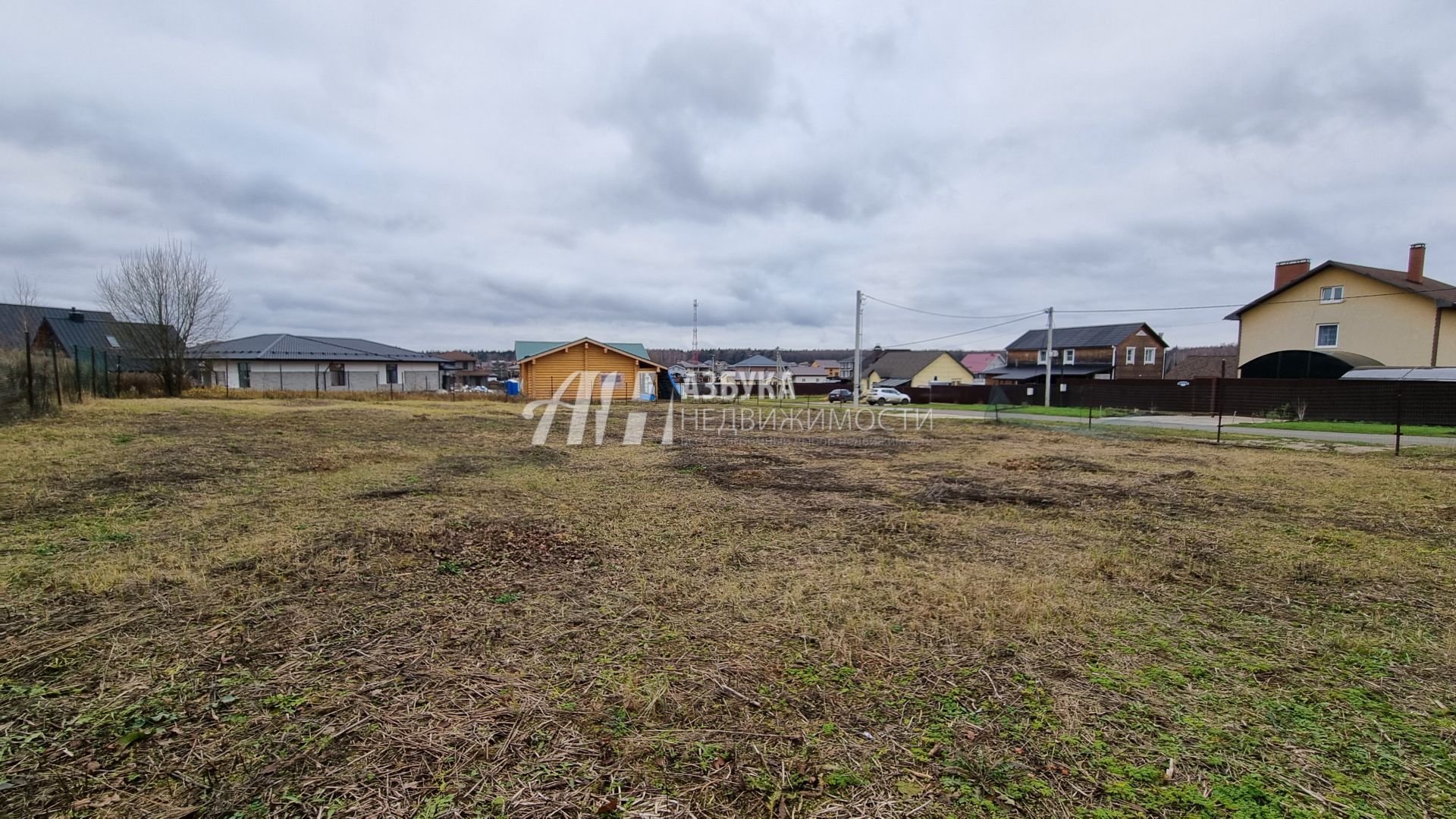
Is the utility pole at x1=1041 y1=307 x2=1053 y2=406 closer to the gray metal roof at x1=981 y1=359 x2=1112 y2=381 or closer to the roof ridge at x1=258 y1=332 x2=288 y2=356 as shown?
the gray metal roof at x1=981 y1=359 x2=1112 y2=381

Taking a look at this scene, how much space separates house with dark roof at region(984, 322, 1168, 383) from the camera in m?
46.0

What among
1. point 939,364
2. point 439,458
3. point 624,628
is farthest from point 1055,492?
point 939,364

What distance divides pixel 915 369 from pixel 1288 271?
35159 mm

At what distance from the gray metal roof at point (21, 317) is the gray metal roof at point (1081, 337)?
207 feet

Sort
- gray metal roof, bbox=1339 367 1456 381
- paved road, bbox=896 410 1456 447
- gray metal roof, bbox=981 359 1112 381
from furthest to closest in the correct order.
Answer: gray metal roof, bbox=981 359 1112 381 → gray metal roof, bbox=1339 367 1456 381 → paved road, bbox=896 410 1456 447

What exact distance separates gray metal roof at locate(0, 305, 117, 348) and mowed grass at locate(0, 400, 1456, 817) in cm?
4090

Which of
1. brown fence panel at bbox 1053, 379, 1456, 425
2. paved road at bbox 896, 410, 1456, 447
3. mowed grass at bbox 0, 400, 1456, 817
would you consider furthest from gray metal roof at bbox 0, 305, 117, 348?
brown fence panel at bbox 1053, 379, 1456, 425

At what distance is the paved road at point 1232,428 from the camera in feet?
47.4

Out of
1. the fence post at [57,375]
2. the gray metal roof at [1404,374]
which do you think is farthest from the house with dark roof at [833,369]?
the fence post at [57,375]

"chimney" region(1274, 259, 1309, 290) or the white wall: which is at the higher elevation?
"chimney" region(1274, 259, 1309, 290)

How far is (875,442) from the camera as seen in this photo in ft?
44.4

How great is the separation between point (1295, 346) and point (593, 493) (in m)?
38.1

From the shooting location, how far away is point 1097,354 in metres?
46.7

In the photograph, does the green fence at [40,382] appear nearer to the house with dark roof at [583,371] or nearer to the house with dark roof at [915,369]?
the house with dark roof at [583,371]
